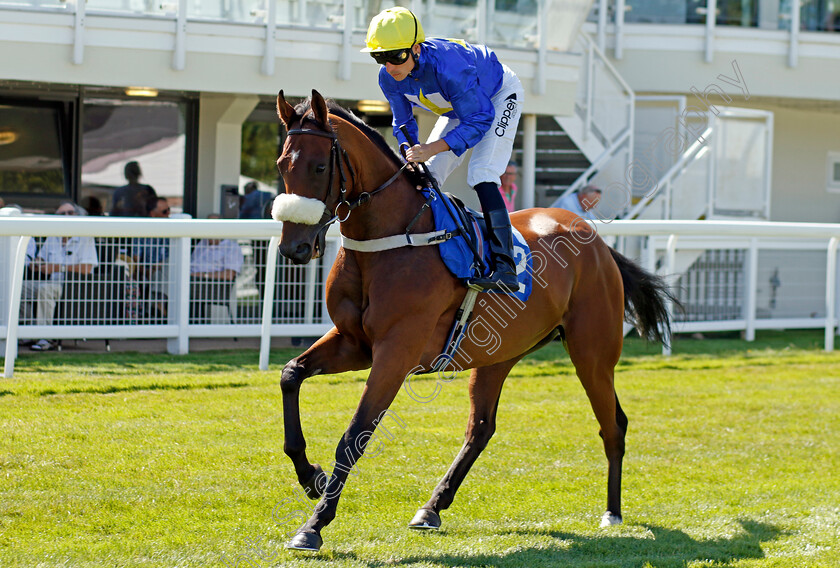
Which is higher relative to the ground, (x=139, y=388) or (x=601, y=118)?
(x=601, y=118)

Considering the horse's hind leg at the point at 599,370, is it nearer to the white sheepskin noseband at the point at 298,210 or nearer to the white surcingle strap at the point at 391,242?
the white surcingle strap at the point at 391,242

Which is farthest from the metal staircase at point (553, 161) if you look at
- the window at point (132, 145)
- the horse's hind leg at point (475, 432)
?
the horse's hind leg at point (475, 432)

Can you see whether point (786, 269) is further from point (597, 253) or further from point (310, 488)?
point (310, 488)

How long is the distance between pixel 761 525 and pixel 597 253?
4.84ft

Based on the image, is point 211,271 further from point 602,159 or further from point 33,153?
point 602,159

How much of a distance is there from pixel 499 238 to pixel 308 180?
101 cm

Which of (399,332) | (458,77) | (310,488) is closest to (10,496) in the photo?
(310,488)

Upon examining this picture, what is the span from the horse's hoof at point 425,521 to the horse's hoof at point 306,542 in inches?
26.4

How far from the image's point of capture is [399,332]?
3.84 meters

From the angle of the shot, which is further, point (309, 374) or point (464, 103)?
point (464, 103)

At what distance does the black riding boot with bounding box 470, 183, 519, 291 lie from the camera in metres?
4.20

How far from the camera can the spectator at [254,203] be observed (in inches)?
435

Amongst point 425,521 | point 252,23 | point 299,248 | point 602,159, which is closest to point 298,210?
point 299,248

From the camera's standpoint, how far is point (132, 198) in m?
10.6
